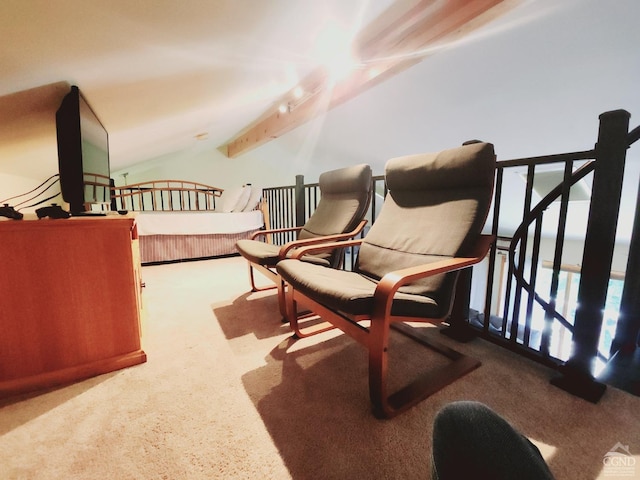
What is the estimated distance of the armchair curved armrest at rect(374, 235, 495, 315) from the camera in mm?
910

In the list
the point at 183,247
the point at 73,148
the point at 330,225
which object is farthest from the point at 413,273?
the point at 183,247

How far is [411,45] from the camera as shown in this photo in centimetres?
207

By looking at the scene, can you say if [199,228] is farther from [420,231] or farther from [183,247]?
[420,231]

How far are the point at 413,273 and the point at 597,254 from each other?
764 mm

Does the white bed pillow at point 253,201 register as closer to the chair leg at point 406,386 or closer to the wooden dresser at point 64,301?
the wooden dresser at point 64,301

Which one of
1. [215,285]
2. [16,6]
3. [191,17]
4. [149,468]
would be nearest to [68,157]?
[16,6]

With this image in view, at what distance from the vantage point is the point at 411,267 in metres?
1.23

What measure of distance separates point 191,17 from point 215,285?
196 cm

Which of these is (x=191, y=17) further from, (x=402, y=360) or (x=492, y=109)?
(x=492, y=109)

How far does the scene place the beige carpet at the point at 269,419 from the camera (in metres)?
0.81

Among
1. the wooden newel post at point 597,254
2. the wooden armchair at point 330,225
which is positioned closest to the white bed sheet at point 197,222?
the wooden armchair at point 330,225

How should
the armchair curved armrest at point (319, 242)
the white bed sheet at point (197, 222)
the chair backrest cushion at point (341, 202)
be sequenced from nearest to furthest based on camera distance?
the armchair curved armrest at point (319, 242)
the chair backrest cushion at point (341, 202)
the white bed sheet at point (197, 222)

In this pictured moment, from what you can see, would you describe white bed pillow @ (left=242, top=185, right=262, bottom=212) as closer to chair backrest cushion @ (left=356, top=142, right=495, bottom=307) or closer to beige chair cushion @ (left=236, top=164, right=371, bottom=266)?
beige chair cushion @ (left=236, top=164, right=371, bottom=266)

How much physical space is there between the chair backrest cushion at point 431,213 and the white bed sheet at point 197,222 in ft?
8.11
